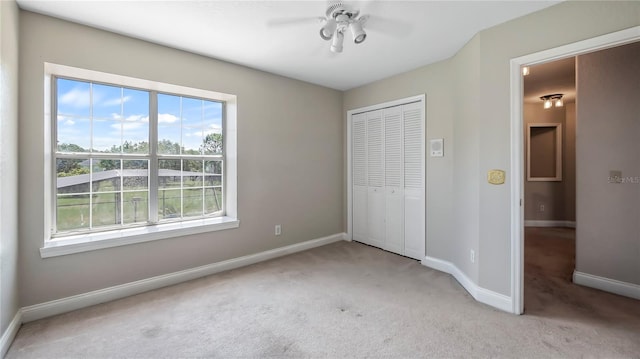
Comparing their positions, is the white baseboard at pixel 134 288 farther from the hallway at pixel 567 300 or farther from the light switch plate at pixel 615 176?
the light switch plate at pixel 615 176

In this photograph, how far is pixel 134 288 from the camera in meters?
2.72

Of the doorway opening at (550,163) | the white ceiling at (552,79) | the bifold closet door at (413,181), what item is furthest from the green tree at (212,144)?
the doorway opening at (550,163)

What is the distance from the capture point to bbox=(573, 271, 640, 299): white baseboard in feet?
8.57

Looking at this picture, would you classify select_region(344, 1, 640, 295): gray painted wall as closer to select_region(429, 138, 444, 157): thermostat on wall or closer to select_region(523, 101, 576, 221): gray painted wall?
select_region(429, 138, 444, 157): thermostat on wall

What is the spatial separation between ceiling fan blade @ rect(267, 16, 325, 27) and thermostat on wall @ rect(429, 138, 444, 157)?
1988mm

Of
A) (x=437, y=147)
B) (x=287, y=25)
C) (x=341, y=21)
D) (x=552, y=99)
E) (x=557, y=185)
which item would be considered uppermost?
(x=552, y=99)

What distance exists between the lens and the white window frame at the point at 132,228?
2.43 meters

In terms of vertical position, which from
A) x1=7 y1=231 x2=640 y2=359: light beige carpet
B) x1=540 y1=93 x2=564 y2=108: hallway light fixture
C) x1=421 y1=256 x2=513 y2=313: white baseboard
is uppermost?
x1=540 y1=93 x2=564 y2=108: hallway light fixture

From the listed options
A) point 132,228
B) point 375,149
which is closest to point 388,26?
point 375,149

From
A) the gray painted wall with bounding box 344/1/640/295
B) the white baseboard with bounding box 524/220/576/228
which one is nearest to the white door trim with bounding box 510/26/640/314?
the gray painted wall with bounding box 344/1/640/295

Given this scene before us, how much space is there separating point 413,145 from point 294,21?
2.17 metres

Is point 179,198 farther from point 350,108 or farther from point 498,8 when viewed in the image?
point 498,8

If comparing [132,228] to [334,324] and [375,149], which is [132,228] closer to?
[334,324]

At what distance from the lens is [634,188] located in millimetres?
2678
